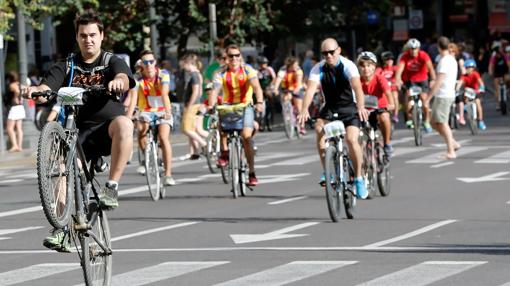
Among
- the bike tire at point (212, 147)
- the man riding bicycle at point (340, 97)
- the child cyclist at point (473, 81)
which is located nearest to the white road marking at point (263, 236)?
the man riding bicycle at point (340, 97)

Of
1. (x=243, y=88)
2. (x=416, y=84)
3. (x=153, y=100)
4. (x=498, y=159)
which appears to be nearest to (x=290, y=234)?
(x=243, y=88)

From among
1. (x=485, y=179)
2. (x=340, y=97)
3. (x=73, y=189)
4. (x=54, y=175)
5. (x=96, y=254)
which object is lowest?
(x=485, y=179)

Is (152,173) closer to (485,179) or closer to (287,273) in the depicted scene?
(485,179)

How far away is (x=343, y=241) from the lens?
553 inches

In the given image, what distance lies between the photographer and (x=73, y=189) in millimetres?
9961

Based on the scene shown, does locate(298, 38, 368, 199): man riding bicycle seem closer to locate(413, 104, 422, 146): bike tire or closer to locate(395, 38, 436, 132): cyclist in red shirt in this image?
locate(413, 104, 422, 146): bike tire

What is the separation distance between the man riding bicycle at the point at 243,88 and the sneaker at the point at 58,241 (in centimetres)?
993

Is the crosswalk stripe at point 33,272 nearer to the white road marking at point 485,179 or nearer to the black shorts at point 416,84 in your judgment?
the white road marking at point 485,179

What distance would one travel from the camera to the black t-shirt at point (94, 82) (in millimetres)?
10992

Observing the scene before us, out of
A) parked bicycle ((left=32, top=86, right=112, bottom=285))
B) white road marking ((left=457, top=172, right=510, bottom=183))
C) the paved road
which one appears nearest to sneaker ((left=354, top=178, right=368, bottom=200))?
the paved road

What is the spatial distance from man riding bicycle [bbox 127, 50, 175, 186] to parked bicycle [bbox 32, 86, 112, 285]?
31.2 ft

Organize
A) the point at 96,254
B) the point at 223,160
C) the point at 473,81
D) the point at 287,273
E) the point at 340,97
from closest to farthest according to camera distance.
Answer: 1. the point at 96,254
2. the point at 287,273
3. the point at 340,97
4. the point at 223,160
5. the point at 473,81

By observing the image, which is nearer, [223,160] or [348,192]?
[348,192]

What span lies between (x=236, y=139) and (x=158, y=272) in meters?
7.98
